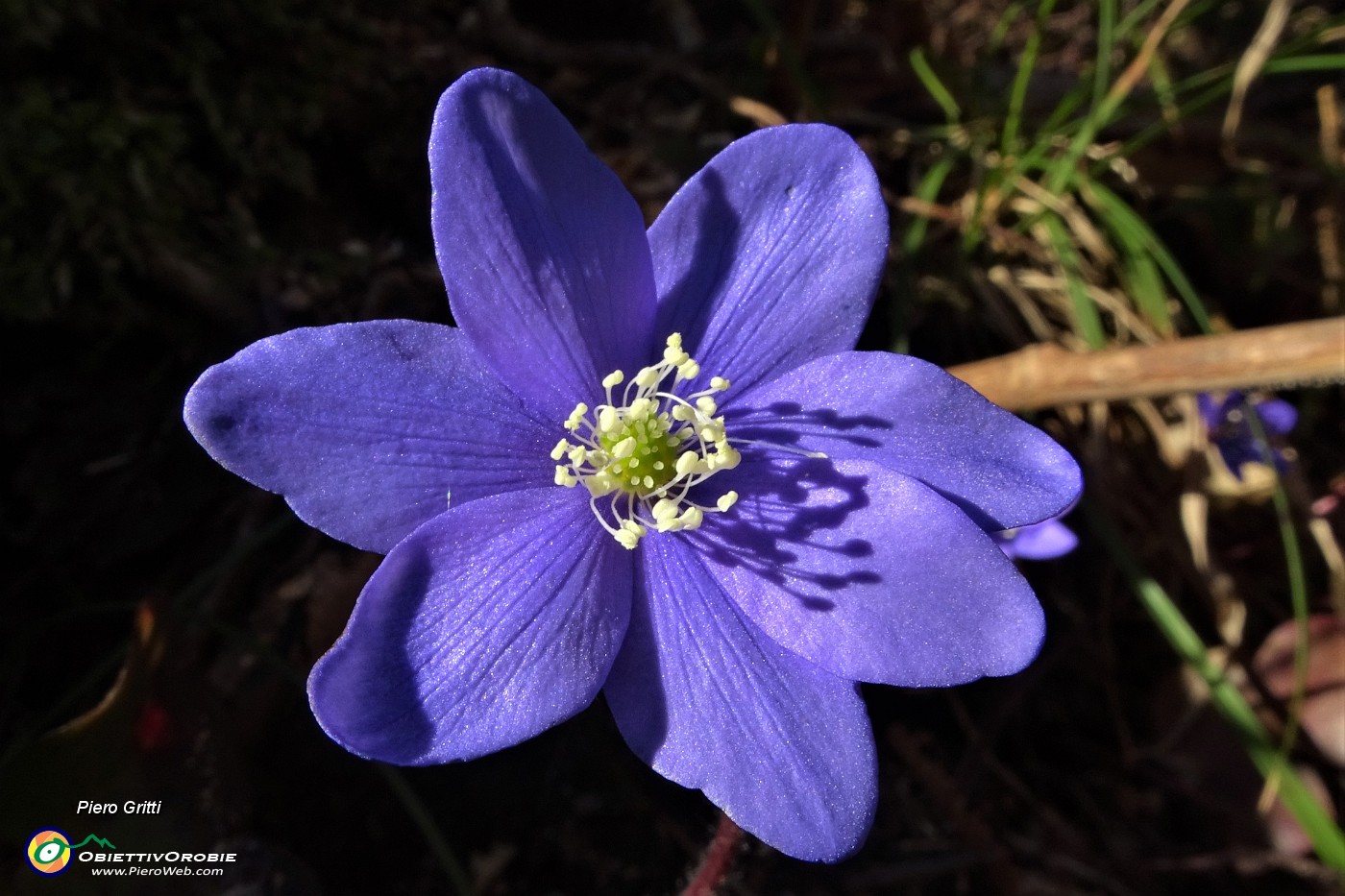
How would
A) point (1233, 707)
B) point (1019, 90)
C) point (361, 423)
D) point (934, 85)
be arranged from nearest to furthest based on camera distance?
point (361, 423) → point (1233, 707) → point (1019, 90) → point (934, 85)

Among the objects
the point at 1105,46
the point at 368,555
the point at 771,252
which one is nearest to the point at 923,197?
the point at 1105,46

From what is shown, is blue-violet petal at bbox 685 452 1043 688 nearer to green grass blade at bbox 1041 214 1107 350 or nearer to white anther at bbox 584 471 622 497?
white anther at bbox 584 471 622 497

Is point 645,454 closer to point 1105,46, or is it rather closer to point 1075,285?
point 1075,285

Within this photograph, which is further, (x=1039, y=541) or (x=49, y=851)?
(x=1039, y=541)

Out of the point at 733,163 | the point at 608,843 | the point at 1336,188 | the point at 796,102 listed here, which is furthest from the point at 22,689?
the point at 1336,188

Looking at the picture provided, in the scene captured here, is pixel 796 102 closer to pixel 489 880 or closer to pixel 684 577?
pixel 684 577

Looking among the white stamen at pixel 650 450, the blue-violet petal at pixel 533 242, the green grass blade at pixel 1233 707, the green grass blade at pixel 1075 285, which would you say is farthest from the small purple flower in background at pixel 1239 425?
the blue-violet petal at pixel 533 242
